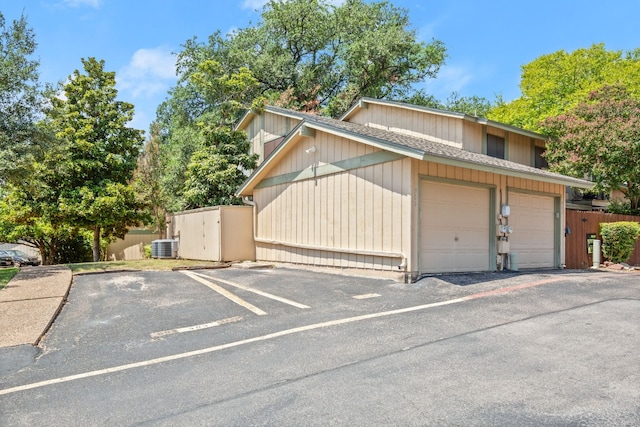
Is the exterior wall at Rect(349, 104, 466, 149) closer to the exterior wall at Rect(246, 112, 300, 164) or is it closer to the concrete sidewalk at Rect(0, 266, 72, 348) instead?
the exterior wall at Rect(246, 112, 300, 164)

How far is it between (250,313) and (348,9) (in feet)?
98.2

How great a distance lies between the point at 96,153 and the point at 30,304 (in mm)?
13708

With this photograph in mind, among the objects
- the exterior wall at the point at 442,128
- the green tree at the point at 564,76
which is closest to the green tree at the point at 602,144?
the exterior wall at the point at 442,128

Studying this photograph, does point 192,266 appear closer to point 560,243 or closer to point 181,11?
point 181,11

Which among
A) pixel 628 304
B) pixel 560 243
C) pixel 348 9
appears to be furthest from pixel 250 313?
pixel 348 9

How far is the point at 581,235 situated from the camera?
14.0 m

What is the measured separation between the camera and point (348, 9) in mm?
30969

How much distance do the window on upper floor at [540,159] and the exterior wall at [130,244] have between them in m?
22.7

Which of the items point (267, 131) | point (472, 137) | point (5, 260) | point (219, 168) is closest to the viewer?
point (472, 137)

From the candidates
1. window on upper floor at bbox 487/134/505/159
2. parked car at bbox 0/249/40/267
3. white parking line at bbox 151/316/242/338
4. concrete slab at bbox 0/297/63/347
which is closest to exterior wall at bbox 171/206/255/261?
concrete slab at bbox 0/297/63/347

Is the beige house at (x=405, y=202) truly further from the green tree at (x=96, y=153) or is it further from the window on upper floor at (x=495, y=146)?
the green tree at (x=96, y=153)

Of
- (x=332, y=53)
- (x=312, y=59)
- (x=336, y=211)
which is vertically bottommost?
(x=336, y=211)

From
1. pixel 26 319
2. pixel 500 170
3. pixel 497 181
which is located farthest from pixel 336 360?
pixel 497 181

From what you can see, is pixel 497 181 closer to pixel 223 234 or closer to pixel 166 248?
pixel 223 234
